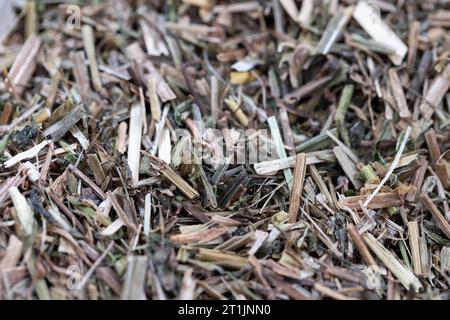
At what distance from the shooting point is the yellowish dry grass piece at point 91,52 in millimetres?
1730

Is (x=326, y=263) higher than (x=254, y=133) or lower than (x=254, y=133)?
lower

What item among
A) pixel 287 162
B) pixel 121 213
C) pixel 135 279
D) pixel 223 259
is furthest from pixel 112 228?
pixel 287 162

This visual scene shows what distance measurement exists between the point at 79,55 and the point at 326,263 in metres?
1.02

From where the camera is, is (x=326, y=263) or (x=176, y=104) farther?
(x=176, y=104)

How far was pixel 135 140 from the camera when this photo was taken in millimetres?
1521

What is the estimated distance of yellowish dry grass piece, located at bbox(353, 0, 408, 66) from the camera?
1751 millimetres

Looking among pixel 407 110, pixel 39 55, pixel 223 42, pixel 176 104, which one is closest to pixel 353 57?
pixel 407 110

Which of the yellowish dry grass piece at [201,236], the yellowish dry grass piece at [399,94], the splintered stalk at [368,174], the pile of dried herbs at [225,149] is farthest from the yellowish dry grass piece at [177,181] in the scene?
the yellowish dry grass piece at [399,94]

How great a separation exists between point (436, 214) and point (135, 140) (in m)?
0.82

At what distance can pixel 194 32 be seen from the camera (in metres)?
1.88

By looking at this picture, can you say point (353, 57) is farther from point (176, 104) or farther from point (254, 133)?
point (176, 104)

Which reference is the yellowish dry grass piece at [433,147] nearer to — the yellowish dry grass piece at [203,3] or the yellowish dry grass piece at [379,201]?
the yellowish dry grass piece at [379,201]

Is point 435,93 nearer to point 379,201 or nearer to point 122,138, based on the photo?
point 379,201

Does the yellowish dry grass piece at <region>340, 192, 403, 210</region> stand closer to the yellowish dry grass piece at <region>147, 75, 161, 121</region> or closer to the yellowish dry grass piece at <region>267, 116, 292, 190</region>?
the yellowish dry grass piece at <region>267, 116, 292, 190</region>
